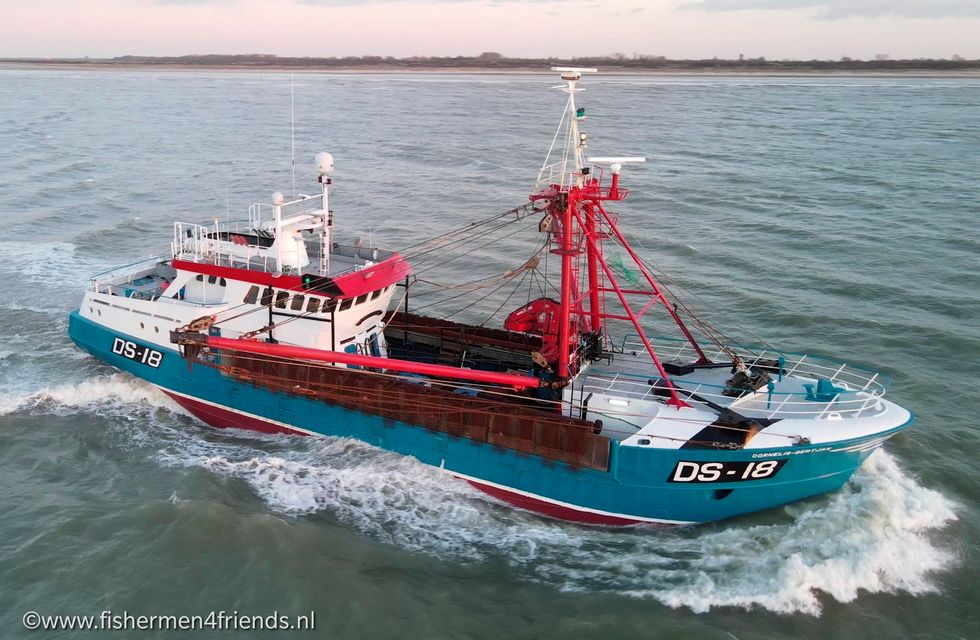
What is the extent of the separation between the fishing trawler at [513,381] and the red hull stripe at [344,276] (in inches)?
2.1

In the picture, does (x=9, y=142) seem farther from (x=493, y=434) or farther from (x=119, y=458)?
(x=493, y=434)

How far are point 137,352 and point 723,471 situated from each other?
44.0 feet

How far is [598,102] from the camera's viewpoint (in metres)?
82.1

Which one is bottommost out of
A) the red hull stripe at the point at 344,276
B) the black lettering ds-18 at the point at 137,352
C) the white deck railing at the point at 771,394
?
the black lettering ds-18 at the point at 137,352

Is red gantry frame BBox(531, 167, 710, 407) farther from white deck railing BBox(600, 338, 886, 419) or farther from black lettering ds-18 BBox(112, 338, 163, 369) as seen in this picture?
black lettering ds-18 BBox(112, 338, 163, 369)

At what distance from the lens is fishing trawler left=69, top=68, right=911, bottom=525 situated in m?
13.9

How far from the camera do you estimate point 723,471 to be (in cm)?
1370

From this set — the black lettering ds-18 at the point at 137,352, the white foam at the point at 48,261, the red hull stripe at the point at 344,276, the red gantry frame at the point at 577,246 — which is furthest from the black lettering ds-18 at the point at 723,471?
the white foam at the point at 48,261

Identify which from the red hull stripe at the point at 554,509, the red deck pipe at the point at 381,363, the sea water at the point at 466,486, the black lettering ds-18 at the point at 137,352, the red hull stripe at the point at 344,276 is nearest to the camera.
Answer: the sea water at the point at 466,486

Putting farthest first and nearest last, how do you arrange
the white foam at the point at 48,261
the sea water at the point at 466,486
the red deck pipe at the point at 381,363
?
1. the white foam at the point at 48,261
2. the red deck pipe at the point at 381,363
3. the sea water at the point at 466,486

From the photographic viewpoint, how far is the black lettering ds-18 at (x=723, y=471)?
1360 centimetres

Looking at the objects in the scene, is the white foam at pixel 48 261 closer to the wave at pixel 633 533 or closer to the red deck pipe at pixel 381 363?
the wave at pixel 633 533

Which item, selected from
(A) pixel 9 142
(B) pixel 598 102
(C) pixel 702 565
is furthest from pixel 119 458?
(B) pixel 598 102

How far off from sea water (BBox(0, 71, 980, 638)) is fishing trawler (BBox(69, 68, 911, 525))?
68 cm
